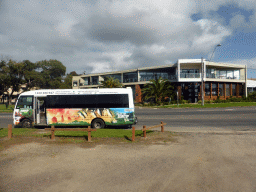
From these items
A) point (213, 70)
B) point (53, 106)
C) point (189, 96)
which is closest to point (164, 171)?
point (53, 106)

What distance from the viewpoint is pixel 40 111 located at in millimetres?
13234

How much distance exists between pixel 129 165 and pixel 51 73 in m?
74.7

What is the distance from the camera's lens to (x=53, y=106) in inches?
503

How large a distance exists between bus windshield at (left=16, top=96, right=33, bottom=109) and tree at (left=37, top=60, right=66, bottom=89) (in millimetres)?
56027

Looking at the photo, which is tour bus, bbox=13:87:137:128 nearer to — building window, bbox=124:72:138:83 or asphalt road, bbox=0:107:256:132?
asphalt road, bbox=0:107:256:132

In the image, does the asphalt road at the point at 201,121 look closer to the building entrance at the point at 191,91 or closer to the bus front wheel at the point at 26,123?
the bus front wheel at the point at 26,123

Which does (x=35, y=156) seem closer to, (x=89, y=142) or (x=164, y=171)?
(x=89, y=142)

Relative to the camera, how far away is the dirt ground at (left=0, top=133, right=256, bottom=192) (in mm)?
4930

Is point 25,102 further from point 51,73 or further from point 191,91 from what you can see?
point 51,73

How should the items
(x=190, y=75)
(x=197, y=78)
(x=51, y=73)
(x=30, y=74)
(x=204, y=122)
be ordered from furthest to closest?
1. (x=51, y=73)
2. (x=30, y=74)
3. (x=190, y=75)
4. (x=197, y=78)
5. (x=204, y=122)

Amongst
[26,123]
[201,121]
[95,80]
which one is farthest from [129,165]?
[95,80]

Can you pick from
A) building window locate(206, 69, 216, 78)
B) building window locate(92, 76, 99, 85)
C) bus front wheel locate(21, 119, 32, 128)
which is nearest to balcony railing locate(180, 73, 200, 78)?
building window locate(206, 69, 216, 78)

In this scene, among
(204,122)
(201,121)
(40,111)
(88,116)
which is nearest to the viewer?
(88,116)

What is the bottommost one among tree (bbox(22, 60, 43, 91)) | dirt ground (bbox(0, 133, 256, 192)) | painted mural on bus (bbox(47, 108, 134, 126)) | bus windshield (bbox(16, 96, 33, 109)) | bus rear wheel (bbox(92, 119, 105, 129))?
dirt ground (bbox(0, 133, 256, 192))
